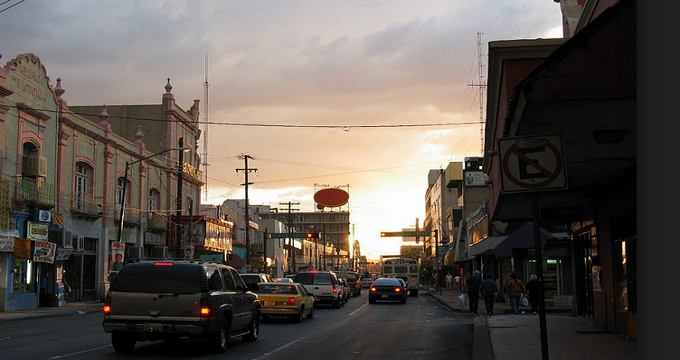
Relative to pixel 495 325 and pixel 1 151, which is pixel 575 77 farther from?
pixel 1 151

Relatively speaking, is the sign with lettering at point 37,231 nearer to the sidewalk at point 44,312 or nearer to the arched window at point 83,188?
the sidewalk at point 44,312

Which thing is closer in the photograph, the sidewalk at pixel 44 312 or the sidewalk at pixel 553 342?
the sidewalk at pixel 553 342

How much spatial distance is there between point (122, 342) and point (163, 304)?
145 cm

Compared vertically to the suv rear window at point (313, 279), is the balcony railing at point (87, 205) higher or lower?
higher

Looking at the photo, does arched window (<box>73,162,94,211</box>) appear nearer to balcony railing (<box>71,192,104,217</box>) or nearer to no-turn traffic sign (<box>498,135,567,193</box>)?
balcony railing (<box>71,192,104,217</box>)

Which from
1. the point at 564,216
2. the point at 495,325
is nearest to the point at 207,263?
the point at 495,325

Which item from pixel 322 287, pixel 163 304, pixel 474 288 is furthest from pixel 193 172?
pixel 163 304

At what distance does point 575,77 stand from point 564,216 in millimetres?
14700

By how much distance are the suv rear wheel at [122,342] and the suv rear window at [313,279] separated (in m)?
21.5

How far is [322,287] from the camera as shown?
115ft

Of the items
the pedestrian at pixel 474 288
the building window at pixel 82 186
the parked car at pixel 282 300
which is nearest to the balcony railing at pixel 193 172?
the building window at pixel 82 186

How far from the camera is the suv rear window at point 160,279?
13.3 m

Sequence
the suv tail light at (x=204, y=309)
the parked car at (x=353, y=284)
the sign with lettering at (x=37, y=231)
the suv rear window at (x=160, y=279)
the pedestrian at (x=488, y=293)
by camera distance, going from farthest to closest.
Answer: the parked car at (x=353, y=284), the sign with lettering at (x=37, y=231), the pedestrian at (x=488, y=293), the suv rear window at (x=160, y=279), the suv tail light at (x=204, y=309)

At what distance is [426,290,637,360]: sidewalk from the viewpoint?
13.2m
